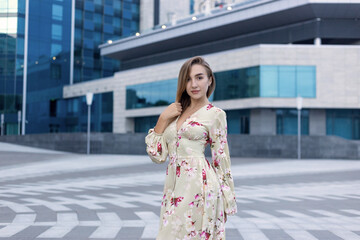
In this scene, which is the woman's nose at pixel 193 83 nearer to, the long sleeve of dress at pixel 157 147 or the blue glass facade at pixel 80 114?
the long sleeve of dress at pixel 157 147

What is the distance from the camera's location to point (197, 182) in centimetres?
366

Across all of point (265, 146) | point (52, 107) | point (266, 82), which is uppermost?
point (266, 82)

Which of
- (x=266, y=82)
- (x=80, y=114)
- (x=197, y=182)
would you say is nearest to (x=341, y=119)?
(x=266, y=82)

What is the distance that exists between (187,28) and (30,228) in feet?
145

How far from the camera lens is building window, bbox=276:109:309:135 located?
42188 mm

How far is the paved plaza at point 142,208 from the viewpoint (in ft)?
24.0

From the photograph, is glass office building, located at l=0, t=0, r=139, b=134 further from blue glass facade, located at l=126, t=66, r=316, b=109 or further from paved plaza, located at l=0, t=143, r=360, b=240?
paved plaza, located at l=0, t=143, r=360, b=240

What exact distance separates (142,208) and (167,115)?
20.7 feet

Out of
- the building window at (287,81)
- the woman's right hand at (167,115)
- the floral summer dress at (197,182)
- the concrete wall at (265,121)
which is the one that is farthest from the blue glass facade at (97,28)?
the floral summer dress at (197,182)

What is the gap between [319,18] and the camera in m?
43.2

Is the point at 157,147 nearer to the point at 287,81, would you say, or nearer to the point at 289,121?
the point at 287,81

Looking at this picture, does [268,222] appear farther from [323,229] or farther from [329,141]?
[329,141]

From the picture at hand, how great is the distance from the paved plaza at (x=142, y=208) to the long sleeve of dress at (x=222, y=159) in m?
3.34

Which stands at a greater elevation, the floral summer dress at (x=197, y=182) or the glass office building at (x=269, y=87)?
the glass office building at (x=269, y=87)
